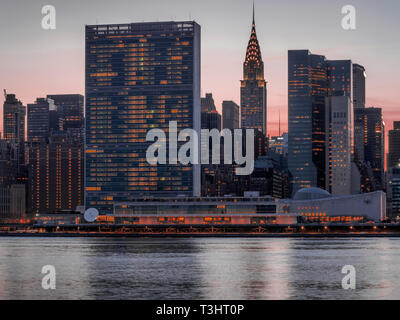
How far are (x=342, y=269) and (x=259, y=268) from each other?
41.9 ft

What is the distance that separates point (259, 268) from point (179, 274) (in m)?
15.6

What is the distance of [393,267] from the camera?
12244 centimetres

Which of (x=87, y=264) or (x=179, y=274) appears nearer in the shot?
(x=179, y=274)
